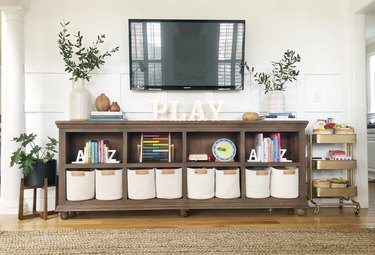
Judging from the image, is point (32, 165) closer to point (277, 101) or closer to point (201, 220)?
point (201, 220)

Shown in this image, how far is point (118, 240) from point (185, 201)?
2.46ft

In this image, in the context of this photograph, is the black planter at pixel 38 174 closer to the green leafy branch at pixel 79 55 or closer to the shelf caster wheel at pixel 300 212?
the green leafy branch at pixel 79 55

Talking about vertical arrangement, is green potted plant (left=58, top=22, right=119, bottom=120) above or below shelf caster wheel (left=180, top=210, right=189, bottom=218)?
above

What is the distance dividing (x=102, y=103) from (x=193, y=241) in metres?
1.51

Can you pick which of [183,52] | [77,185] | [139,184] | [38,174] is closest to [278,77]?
[183,52]

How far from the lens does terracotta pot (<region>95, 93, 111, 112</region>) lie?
2838 millimetres

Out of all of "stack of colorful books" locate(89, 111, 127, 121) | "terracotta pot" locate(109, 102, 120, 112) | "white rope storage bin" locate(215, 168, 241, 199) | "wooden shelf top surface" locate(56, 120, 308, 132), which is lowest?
"white rope storage bin" locate(215, 168, 241, 199)

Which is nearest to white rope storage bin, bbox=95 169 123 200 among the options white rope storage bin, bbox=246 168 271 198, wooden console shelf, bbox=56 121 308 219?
wooden console shelf, bbox=56 121 308 219

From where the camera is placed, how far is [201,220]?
8.38 feet

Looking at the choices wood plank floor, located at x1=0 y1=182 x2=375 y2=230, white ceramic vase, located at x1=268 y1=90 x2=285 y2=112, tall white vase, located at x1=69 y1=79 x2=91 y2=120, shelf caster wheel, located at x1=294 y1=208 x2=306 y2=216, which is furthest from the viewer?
white ceramic vase, located at x1=268 y1=90 x2=285 y2=112

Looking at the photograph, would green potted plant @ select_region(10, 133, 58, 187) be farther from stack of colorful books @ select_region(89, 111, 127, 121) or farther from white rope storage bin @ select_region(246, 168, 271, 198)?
white rope storage bin @ select_region(246, 168, 271, 198)

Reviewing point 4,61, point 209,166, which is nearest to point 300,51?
point 209,166

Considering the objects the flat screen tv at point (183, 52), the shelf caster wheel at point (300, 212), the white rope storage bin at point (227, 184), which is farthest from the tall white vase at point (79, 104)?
the shelf caster wheel at point (300, 212)

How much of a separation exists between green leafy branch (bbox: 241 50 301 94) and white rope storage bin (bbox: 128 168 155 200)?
138cm
